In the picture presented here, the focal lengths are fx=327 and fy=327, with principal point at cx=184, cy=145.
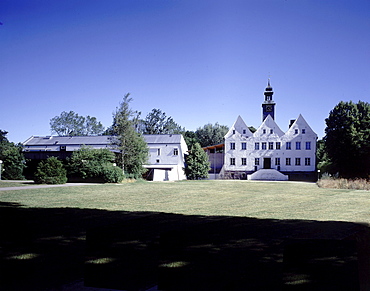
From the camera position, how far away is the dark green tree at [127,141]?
34.3 meters

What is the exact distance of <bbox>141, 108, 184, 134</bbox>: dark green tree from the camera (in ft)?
240

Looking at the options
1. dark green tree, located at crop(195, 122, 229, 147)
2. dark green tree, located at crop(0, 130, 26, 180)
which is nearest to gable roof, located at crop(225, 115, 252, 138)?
dark green tree, located at crop(195, 122, 229, 147)

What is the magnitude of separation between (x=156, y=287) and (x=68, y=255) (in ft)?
6.06

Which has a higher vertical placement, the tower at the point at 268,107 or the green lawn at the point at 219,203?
the tower at the point at 268,107

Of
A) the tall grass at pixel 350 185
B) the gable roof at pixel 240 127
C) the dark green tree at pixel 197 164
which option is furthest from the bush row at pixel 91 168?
the gable roof at pixel 240 127

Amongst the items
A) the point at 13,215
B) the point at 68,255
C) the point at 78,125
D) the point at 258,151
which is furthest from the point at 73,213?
the point at 78,125

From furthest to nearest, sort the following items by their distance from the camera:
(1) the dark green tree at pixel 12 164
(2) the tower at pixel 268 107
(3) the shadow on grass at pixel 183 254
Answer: (2) the tower at pixel 268 107 → (1) the dark green tree at pixel 12 164 → (3) the shadow on grass at pixel 183 254

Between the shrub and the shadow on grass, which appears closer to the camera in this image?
the shadow on grass

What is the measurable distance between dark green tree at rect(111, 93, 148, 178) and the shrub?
9535 mm

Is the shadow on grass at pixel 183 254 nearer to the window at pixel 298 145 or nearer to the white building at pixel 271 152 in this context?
the white building at pixel 271 152

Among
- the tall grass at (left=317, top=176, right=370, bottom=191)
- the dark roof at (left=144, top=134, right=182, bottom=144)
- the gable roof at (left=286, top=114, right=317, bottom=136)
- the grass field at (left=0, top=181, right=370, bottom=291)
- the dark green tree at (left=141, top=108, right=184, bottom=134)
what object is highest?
the dark green tree at (left=141, top=108, right=184, bottom=134)

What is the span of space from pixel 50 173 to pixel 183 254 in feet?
71.9

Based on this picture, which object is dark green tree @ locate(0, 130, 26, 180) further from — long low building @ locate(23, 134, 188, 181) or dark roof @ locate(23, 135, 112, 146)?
dark roof @ locate(23, 135, 112, 146)

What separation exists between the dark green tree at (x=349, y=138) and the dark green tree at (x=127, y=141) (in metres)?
23.4
